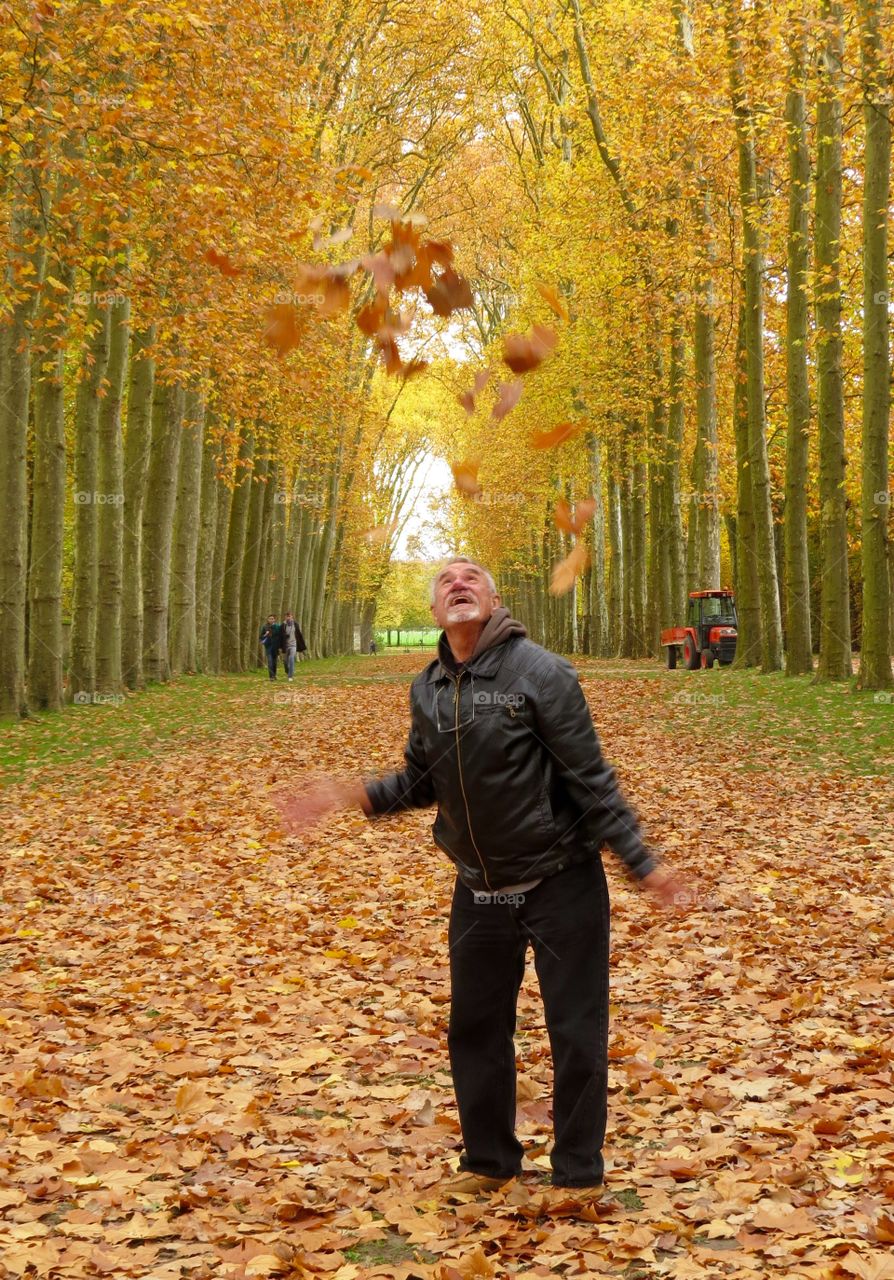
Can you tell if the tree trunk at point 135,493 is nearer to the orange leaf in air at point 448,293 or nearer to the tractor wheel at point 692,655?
the tractor wheel at point 692,655

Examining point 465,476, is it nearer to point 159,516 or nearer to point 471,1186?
point 471,1186

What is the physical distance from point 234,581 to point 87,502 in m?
13.9

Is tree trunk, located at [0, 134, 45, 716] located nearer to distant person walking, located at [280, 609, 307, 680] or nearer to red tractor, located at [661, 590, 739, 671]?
distant person walking, located at [280, 609, 307, 680]

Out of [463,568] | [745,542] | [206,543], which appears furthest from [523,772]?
[206,543]

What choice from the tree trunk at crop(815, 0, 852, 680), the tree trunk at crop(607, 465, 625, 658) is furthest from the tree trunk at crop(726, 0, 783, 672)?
the tree trunk at crop(607, 465, 625, 658)

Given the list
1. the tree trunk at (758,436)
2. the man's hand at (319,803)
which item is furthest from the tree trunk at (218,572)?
the man's hand at (319,803)

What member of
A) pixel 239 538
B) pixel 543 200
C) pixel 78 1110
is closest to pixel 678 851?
pixel 78 1110

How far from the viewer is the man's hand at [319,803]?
14.5 feet

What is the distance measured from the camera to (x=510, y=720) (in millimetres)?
4195

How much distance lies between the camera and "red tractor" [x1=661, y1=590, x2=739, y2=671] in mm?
32938

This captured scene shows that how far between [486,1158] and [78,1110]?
188 cm

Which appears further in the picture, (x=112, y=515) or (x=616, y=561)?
(x=616, y=561)

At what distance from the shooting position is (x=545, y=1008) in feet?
14.5

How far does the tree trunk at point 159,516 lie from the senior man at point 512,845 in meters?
23.5
